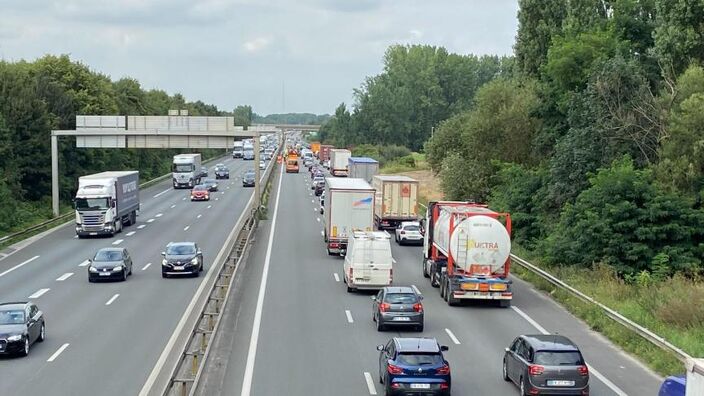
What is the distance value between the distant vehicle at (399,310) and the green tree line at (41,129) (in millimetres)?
36385

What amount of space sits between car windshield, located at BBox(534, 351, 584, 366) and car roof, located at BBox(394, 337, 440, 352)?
2.24 metres

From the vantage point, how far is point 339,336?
28.2 metres

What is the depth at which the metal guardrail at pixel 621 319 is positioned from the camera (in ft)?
76.5

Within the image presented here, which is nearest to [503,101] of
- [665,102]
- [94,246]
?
[665,102]

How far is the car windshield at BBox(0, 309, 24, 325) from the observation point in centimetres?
2561

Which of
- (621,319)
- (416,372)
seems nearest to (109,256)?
(621,319)

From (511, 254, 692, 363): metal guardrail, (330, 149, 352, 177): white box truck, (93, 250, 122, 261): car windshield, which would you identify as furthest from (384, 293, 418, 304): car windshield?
(330, 149, 352, 177): white box truck

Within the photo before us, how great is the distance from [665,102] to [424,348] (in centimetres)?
3001

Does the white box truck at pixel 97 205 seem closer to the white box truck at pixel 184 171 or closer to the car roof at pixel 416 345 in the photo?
the car roof at pixel 416 345

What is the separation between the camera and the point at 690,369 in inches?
591

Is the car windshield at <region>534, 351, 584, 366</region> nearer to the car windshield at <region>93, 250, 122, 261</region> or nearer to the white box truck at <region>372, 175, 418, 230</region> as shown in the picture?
the car windshield at <region>93, 250, 122, 261</region>

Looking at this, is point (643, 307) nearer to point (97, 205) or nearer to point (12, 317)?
point (12, 317)

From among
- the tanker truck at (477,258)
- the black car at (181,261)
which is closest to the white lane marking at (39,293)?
the black car at (181,261)

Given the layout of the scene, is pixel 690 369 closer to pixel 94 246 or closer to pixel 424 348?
pixel 424 348
